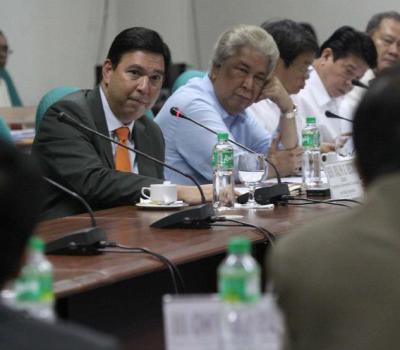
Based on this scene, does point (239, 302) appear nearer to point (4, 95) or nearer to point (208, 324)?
point (208, 324)

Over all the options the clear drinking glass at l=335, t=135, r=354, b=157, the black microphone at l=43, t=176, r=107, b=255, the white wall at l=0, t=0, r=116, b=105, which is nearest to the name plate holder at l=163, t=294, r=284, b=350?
the black microphone at l=43, t=176, r=107, b=255

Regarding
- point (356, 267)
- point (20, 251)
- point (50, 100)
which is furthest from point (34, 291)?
point (50, 100)

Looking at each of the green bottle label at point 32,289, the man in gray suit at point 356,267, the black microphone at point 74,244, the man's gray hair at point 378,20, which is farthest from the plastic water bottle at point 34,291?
the man's gray hair at point 378,20

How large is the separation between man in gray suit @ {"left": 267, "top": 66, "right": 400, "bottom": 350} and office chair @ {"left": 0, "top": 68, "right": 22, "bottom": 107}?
5.39m

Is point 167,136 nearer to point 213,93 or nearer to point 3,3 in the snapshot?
point 213,93

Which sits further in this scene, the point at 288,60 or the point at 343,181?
the point at 288,60

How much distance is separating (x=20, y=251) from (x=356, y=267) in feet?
1.37

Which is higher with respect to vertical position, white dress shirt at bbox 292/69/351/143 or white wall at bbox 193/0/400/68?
white wall at bbox 193/0/400/68

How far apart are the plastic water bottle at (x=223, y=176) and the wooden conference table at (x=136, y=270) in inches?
7.5

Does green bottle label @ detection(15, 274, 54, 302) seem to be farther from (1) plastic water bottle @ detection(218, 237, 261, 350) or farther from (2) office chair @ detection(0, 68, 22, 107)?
(2) office chair @ detection(0, 68, 22, 107)

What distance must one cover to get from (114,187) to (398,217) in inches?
80.8

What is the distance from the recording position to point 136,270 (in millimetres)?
2014

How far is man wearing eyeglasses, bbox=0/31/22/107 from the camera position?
6.21m

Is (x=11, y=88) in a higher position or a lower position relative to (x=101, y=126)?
lower
